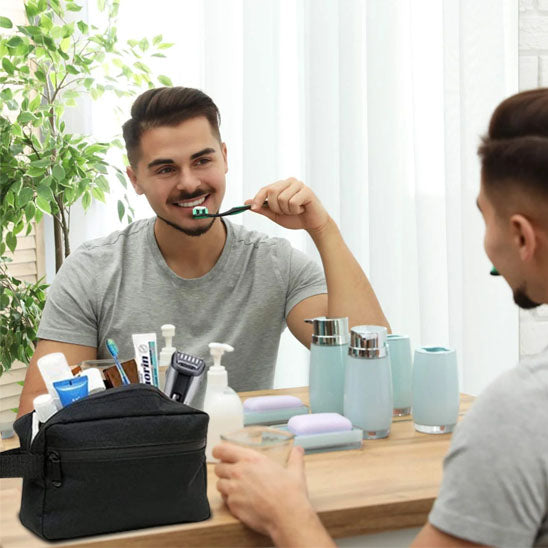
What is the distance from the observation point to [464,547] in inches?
27.3

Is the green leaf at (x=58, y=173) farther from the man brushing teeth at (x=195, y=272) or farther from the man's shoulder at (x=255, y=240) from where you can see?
the man's shoulder at (x=255, y=240)

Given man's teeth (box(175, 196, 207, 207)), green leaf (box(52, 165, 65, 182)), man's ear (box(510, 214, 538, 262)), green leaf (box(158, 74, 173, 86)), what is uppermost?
green leaf (box(158, 74, 173, 86))

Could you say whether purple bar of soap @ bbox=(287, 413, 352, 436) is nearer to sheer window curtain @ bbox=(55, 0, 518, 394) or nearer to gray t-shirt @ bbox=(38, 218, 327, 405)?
gray t-shirt @ bbox=(38, 218, 327, 405)

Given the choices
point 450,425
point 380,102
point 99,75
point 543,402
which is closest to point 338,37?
point 380,102

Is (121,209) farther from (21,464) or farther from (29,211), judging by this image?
(21,464)

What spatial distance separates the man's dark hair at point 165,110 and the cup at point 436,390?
77 cm

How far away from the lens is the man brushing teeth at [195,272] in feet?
5.12

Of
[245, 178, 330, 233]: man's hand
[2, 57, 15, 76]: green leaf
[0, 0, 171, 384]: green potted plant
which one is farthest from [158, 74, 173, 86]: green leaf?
[245, 178, 330, 233]: man's hand

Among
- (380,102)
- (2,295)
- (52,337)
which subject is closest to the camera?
(52,337)

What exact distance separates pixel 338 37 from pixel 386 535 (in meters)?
1.50

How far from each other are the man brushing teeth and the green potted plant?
326 millimetres

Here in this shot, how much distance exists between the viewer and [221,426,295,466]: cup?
91cm

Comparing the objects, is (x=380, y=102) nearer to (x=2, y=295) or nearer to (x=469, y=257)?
(x=469, y=257)

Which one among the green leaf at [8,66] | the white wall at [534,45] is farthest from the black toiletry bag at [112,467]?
the white wall at [534,45]
